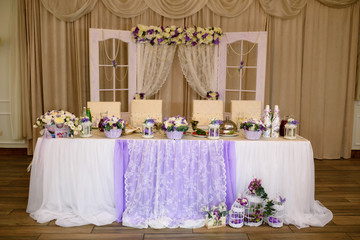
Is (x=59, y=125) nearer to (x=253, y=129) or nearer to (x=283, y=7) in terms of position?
(x=253, y=129)

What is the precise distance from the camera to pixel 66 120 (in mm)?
3213

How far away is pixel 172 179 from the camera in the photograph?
3150 millimetres

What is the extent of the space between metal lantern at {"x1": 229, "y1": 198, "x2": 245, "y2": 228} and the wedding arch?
2.48 m

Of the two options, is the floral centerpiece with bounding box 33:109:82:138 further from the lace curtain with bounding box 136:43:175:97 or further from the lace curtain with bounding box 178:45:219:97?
the lace curtain with bounding box 178:45:219:97

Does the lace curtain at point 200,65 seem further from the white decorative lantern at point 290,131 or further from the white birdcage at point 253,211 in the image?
the white birdcage at point 253,211

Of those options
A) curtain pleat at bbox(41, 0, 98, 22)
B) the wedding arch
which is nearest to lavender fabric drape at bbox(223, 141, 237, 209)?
the wedding arch

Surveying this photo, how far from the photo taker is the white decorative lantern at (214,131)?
323cm

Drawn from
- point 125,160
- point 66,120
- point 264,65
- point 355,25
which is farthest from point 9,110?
point 355,25

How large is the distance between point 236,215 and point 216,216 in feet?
0.58

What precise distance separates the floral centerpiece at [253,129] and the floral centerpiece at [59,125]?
1.53 m

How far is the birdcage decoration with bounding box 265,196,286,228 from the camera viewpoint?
3.07 metres

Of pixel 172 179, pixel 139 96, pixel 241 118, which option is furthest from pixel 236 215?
pixel 139 96

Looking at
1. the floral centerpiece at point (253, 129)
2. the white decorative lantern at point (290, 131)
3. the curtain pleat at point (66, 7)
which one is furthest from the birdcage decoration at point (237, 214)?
the curtain pleat at point (66, 7)

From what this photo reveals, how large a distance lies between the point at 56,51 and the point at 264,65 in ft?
10.2
